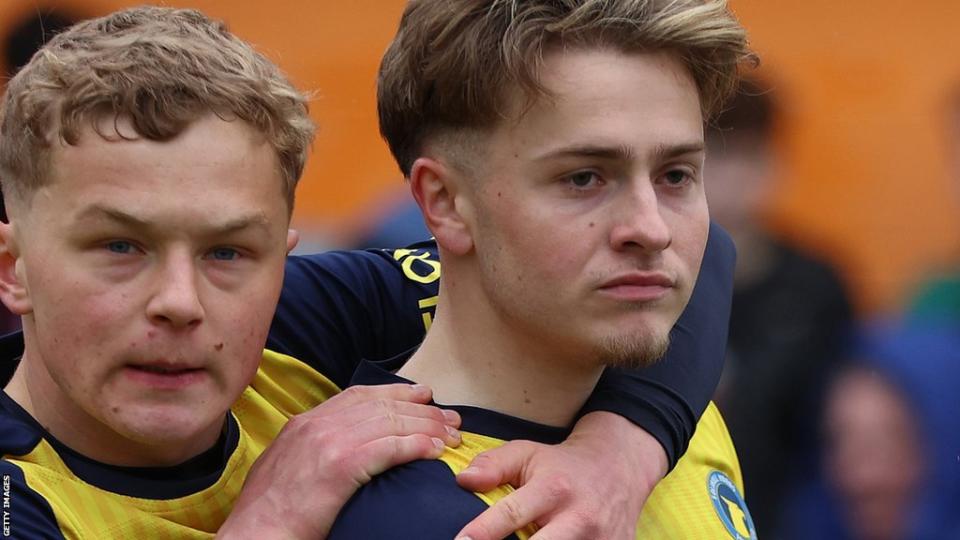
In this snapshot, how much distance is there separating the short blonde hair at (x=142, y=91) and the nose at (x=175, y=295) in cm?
19

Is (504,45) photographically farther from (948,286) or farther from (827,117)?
(948,286)

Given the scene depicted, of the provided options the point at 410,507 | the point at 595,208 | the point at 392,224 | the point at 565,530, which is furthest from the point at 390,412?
the point at 392,224

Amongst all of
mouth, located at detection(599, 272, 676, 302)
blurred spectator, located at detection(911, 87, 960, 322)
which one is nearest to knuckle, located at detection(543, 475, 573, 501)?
mouth, located at detection(599, 272, 676, 302)

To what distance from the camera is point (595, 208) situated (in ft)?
7.33

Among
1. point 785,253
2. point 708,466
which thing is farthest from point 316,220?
point 708,466

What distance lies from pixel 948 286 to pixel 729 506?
2199mm

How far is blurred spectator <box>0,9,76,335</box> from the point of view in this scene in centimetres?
425

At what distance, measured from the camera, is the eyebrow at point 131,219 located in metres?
2.13

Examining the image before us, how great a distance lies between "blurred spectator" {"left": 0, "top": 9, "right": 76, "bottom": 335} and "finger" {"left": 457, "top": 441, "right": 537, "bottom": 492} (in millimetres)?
2403

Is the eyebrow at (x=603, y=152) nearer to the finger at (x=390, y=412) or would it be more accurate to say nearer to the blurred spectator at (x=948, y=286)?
the finger at (x=390, y=412)

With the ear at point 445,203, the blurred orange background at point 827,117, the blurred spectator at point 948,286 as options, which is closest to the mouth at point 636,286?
the ear at point 445,203

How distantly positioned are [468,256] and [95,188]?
1.90 ft

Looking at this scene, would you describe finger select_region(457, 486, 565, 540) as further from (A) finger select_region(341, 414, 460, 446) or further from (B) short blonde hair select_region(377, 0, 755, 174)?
(B) short blonde hair select_region(377, 0, 755, 174)

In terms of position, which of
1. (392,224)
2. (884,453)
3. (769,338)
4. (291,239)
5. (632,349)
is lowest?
(884,453)
